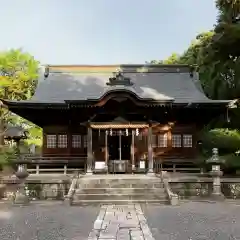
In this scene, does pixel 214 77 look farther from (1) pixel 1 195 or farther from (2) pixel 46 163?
(1) pixel 1 195

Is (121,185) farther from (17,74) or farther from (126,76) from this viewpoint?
(17,74)

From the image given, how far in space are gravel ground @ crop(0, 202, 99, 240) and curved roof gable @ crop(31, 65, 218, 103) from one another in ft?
35.0

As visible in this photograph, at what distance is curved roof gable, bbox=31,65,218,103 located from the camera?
A: 77.6 feet

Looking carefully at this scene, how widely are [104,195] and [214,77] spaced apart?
38.8 ft

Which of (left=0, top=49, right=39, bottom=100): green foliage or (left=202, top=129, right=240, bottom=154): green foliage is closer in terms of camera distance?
(left=202, top=129, right=240, bottom=154): green foliage

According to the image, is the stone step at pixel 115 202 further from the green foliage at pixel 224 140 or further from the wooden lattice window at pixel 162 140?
the green foliage at pixel 224 140

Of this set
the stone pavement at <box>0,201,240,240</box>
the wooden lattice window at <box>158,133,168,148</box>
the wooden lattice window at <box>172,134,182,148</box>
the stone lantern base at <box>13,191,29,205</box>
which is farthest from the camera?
the wooden lattice window at <box>172,134,182,148</box>

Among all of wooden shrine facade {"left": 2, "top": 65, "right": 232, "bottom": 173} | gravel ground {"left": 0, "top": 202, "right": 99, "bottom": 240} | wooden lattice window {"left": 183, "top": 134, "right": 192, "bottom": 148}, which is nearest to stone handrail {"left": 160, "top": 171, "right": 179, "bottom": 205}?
wooden shrine facade {"left": 2, "top": 65, "right": 232, "bottom": 173}

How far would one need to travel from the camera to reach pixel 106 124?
19.9 m

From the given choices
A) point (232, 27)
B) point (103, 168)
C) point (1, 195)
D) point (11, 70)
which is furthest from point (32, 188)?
point (11, 70)

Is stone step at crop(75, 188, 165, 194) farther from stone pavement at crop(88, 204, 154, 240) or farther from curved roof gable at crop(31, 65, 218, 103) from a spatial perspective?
curved roof gable at crop(31, 65, 218, 103)

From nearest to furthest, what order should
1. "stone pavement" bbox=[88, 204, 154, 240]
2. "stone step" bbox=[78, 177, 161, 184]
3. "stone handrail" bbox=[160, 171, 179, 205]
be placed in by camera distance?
"stone pavement" bbox=[88, 204, 154, 240] < "stone handrail" bbox=[160, 171, 179, 205] < "stone step" bbox=[78, 177, 161, 184]

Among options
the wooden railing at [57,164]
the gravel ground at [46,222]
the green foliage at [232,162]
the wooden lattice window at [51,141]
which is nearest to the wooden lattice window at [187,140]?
the green foliage at [232,162]

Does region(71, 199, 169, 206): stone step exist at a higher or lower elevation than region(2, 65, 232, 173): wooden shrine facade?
lower
